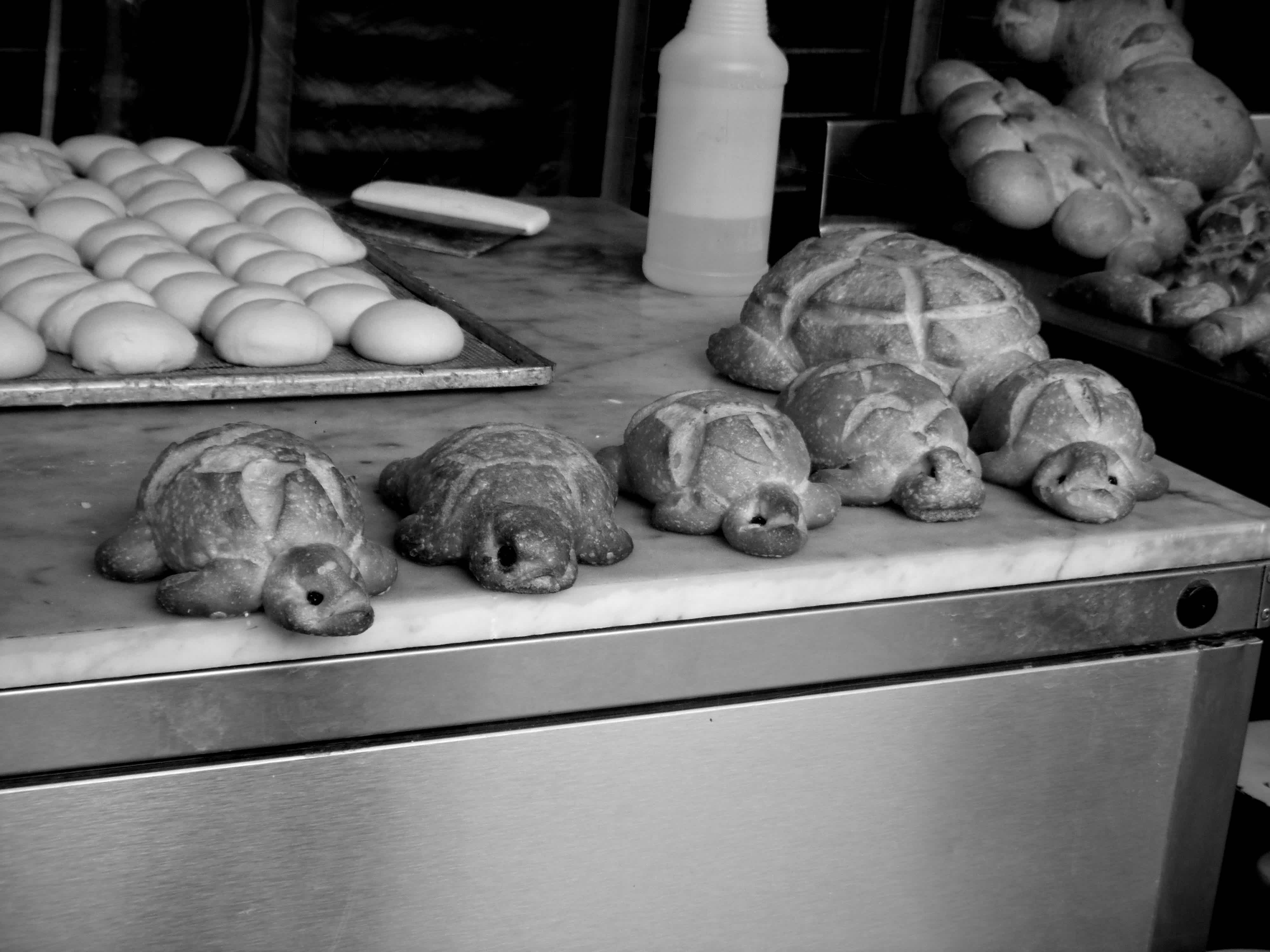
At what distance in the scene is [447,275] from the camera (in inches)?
68.3

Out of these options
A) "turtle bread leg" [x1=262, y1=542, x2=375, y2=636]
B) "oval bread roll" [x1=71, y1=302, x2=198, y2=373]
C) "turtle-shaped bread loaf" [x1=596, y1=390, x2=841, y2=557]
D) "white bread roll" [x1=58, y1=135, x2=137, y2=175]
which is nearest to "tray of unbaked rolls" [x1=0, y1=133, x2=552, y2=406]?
"oval bread roll" [x1=71, y1=302, x2=198, y2=373]

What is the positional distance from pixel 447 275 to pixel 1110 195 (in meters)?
0.85

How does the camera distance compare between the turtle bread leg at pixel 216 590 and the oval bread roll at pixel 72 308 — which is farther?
the oval bread roll at pixel 72 308

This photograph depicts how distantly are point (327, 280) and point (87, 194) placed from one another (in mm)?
429

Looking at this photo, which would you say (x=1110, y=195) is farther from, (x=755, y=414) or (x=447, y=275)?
(x=755, y=414)

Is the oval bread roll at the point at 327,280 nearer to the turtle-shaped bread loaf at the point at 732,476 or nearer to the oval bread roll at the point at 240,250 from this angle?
the oval bread roll at the point at 240,250

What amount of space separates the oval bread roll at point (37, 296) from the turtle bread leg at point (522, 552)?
2.03 ft

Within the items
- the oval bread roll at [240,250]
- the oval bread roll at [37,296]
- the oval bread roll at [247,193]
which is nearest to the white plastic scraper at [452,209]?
the oval bread roll at [247,193]

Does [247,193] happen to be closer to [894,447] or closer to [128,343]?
[128,343]

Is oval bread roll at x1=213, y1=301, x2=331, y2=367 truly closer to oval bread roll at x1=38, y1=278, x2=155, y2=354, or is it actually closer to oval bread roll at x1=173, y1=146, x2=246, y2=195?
→ oval bread roll at x1=38, y1=278, x2=155, y2=354

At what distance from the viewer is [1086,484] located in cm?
107

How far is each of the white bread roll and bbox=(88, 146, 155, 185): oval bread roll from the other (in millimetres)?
10

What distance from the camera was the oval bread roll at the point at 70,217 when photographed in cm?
157

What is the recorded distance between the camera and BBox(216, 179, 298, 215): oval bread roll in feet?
5.71
